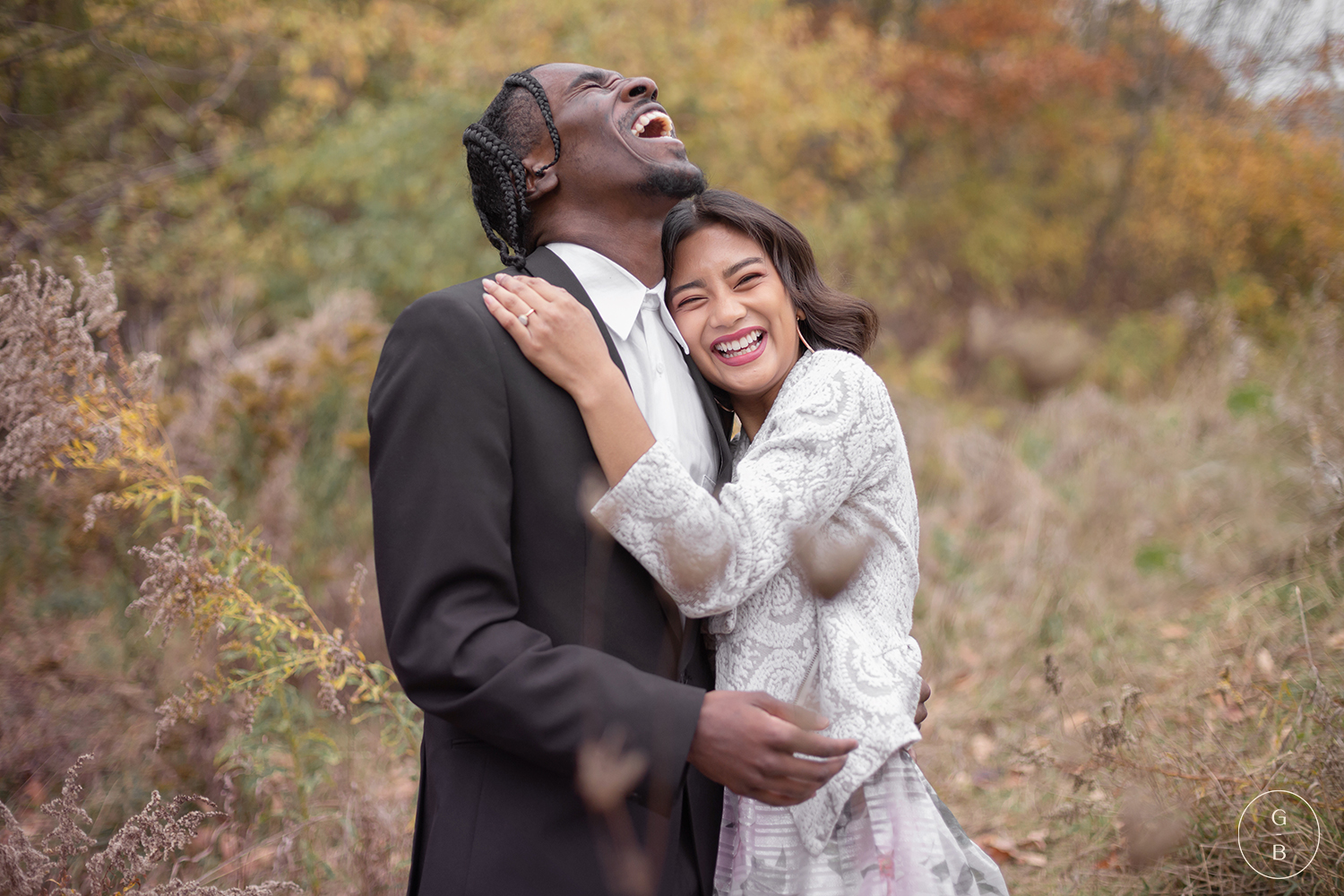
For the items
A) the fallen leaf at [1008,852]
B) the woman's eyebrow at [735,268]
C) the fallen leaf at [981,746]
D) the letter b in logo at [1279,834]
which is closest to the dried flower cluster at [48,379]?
the woman's eyebrow at [735,268]

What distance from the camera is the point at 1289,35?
8055mm

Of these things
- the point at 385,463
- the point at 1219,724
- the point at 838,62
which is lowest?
the point at 1219,724

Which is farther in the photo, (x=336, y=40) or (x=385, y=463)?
(x=336, y=40)

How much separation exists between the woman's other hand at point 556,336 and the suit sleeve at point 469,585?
2.3 inches

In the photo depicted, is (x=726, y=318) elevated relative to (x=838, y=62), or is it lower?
lower

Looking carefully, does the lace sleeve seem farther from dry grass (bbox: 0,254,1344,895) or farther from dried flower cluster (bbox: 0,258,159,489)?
dried flower cluster (bbox: 0,258,159,489)

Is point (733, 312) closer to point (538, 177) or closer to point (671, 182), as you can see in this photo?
point (671, 182)

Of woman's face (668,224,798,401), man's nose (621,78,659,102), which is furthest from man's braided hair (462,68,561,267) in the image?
woman's face (668,224,798,401)

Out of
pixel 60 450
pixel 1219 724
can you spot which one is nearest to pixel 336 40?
pixel 60 450

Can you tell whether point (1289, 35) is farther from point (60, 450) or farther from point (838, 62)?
point (60, 450)

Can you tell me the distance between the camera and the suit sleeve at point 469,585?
4.72 feet

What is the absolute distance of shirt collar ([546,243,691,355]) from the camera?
1.85m

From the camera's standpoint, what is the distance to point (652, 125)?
2078 millimetres

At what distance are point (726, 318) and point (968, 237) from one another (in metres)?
12.3
